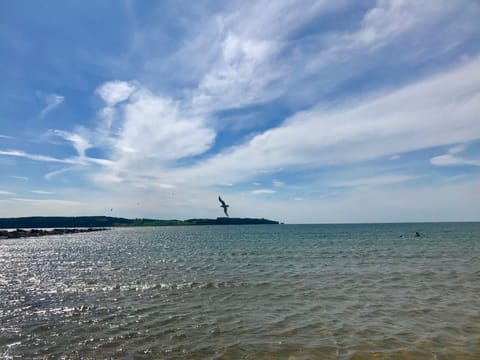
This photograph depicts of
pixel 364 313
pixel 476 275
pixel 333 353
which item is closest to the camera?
pixel 333 353

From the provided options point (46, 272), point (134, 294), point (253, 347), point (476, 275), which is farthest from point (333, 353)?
point (46, 272)

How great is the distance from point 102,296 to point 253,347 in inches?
529

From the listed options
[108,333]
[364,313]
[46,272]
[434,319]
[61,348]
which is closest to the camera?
[61,348]

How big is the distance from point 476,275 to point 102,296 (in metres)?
29.1

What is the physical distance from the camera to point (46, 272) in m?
35.7

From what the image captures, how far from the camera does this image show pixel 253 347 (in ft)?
41.9

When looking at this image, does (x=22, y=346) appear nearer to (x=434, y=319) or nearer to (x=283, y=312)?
(x=283, y=312)

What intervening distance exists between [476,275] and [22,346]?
31738 millimetres

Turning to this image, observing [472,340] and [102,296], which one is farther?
[102,296]

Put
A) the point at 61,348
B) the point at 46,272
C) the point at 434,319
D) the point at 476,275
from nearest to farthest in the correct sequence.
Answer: the point at 61,348 < the point at 434,319 < the point at 476,275 < the point at 46,272

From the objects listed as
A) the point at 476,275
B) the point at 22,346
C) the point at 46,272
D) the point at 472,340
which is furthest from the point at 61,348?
the point at 476,275

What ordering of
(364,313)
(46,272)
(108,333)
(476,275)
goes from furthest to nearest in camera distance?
(46,272)
(476,275)
(364,313)
(108,333)

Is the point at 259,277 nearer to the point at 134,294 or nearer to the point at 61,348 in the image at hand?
the point at 134,294

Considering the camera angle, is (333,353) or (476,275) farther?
(476,275)
